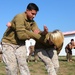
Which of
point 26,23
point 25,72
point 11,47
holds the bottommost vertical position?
point 25,72

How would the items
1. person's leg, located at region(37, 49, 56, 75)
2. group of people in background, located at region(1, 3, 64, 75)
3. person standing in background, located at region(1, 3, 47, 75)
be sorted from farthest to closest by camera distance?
person's leg, located at region(37, 49, 56, 75)
person standing in background, located at region(1, 3, 47, 75)
group of people in background, located at region(1, 3, 64, 75)

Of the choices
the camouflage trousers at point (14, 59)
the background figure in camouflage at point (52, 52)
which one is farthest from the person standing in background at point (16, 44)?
the background figure in camouflage at point (52, 52)

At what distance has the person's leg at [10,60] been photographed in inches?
246

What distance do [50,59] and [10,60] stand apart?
119 cm

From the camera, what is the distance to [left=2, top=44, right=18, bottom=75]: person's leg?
6246 millimetres

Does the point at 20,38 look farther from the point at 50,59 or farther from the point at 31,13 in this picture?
the point at 50,59

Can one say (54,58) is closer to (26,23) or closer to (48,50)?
(48,50)

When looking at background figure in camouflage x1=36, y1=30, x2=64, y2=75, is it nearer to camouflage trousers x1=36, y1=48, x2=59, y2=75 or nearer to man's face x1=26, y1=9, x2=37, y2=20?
camouflage trousers x1=36, y1=48, x2=59, y2=75

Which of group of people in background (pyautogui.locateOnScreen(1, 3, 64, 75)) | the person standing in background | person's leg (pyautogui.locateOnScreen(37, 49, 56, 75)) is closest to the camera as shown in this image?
group of people in background (pyautogui.locateOnScreen(1, 3, 64, 75))

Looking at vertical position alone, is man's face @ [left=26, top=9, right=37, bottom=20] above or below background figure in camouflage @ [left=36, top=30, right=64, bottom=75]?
above

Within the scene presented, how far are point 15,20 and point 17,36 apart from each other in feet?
1.06

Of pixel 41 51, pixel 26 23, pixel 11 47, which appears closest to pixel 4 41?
pixel 11 47

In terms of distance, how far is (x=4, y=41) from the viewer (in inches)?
251

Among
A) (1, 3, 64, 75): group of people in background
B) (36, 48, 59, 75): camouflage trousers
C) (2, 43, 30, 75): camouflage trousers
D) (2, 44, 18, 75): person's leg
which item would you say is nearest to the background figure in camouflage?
(36, 48, 59, 75): camouflage trousers
